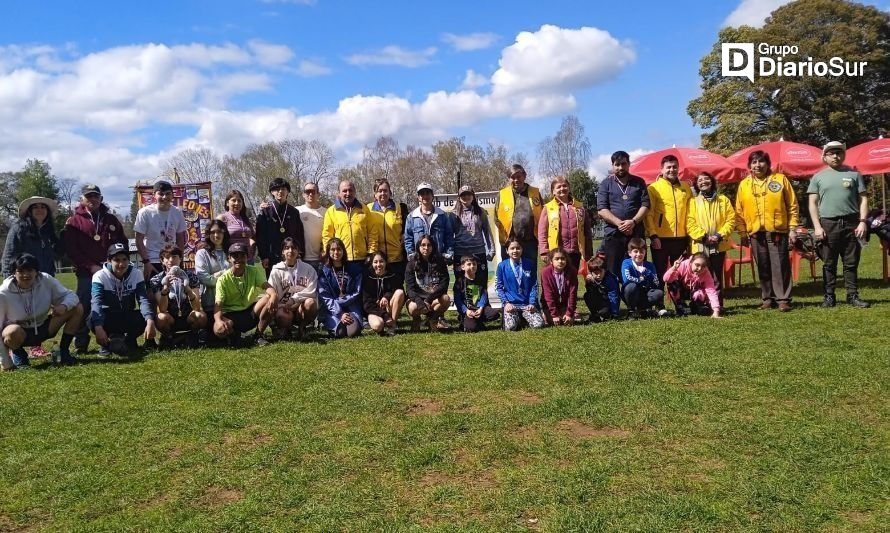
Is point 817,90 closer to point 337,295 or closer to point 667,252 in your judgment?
point 667,252

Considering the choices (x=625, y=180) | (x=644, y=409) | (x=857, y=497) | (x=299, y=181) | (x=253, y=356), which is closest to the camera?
(x=857, y=497)

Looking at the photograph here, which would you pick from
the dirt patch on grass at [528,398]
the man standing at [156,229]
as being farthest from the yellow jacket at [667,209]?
the man standing at [156,229]

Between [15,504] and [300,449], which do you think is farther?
[300,449]

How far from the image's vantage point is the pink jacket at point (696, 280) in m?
7.95

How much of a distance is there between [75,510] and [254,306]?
4.40m

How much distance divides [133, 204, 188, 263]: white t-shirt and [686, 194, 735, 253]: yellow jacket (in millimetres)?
6530

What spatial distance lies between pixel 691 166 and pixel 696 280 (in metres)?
4.15

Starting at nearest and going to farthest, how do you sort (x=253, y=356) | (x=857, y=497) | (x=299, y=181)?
(x=857, y=497)
(x=253, y=356)
(x=299, y=181)

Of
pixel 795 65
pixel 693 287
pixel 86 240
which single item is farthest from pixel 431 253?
pixel 795 65

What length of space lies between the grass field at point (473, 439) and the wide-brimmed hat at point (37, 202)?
6.71 feet

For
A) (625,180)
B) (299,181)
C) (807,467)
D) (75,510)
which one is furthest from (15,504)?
(299,181)

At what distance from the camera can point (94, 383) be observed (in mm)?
5883

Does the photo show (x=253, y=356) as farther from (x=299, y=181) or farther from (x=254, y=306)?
(x=299, y=181)

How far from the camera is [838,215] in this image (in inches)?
320
